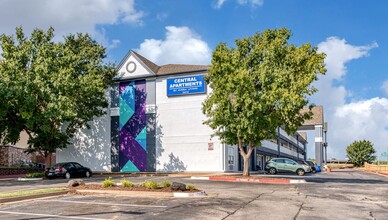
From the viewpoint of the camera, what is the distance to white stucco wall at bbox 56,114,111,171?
4259 cm

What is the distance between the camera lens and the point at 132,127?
41500 millimetres

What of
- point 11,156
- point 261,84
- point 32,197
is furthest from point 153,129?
point 32,197

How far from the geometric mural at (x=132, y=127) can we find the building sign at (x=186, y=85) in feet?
10.8

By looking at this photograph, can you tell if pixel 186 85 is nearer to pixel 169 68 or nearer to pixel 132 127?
pixel 169 68

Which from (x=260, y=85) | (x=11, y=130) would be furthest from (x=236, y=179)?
(x=11, y=130)

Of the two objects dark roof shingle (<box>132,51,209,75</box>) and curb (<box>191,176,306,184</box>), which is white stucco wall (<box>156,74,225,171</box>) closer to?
dark roof shingle (<box>132,51,209,75</box>)

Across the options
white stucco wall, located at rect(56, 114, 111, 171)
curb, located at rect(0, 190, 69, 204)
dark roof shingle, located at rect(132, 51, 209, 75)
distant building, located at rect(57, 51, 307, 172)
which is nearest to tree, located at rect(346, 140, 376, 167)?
distant building, located at rect(57, 51, 307, 172)

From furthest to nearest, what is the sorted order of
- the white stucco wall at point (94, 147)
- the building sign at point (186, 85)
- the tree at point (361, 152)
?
the tree at point (361, 152)
the white stucco wall at point (94, 147)
the building sign at point (186, 85)

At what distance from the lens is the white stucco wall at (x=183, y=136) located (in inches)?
1483

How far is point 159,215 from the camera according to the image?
10953 mm

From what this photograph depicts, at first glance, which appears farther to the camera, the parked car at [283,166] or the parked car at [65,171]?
the parked car at [283,166]

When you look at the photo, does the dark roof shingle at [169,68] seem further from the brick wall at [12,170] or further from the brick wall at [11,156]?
the brick wall at [11,156]

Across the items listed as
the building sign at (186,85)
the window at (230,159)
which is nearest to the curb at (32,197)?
the building sign at (186,85)

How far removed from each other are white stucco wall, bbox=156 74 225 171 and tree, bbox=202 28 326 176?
32.9 feet
